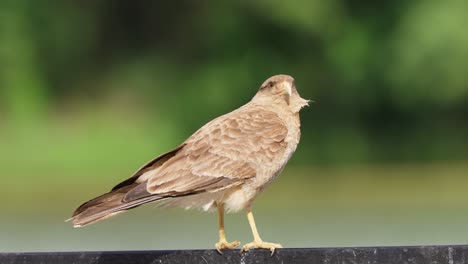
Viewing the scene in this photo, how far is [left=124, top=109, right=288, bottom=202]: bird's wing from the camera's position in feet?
21.6

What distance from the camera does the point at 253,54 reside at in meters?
21.9

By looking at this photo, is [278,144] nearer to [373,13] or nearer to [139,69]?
[373,13]

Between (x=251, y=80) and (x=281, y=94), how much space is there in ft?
44.7

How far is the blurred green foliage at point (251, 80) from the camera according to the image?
20266mm

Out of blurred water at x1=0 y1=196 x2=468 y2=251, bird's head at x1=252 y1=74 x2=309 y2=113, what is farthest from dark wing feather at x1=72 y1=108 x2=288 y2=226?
blurred water at x1=0 y1=196 x2=468 y2=251

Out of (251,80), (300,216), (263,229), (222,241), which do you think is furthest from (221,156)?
(251,80)

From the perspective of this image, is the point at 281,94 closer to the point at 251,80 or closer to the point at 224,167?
the point at 224,167

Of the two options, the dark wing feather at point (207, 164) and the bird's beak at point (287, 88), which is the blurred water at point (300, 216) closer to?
the bird's beak at point (287, 88)

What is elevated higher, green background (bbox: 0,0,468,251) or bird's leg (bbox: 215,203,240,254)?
green background (bbox: 0,0,468,251)

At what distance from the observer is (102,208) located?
20.1ft

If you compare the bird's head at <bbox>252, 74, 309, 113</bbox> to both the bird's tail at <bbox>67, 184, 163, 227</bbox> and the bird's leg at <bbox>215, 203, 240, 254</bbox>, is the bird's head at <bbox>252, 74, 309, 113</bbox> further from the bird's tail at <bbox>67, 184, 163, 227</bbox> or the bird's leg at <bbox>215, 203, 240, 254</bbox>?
the bird's tail at <bbox>67, 184, 163, 227</bbox>

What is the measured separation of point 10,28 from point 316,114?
228 inches

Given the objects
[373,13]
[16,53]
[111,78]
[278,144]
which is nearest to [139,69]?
[111,78]

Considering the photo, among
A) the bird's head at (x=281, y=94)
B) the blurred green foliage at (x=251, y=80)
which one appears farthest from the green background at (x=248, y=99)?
the bird's head at (x=281, y=94)
